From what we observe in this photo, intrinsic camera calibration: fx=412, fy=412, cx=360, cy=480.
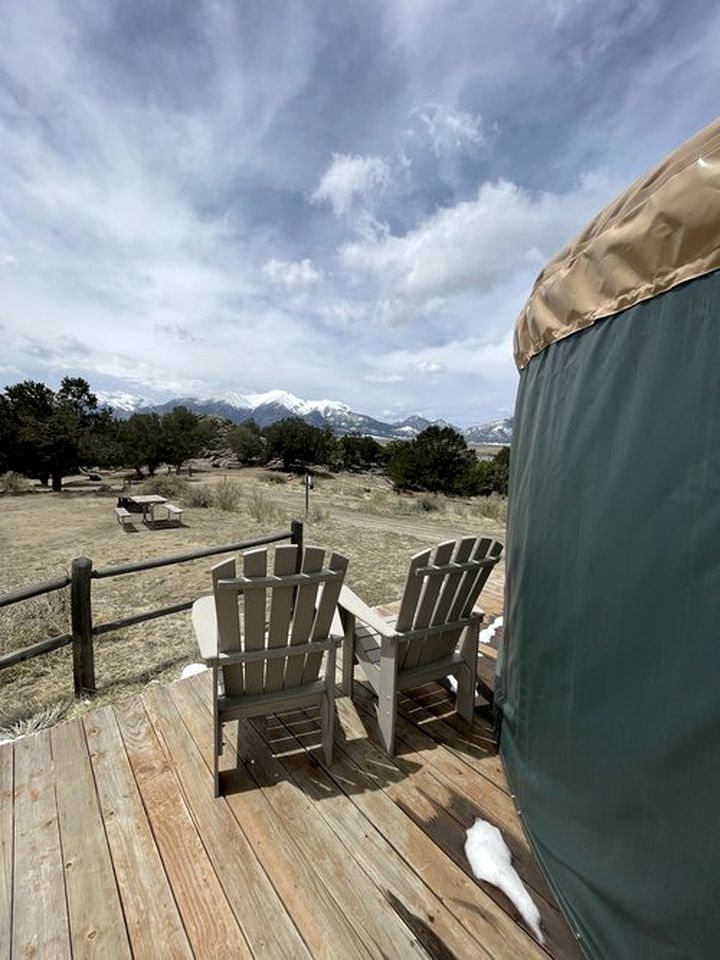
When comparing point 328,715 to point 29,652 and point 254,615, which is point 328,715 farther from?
point 29,652

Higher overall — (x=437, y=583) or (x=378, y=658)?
(x=437, y=583)

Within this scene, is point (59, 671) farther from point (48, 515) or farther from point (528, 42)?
point (48, 515)

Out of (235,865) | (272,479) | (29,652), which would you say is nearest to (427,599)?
(235,865)

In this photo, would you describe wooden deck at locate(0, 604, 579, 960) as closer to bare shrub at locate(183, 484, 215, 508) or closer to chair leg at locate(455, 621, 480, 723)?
chair leg at locate(455, 621, 480, 723)

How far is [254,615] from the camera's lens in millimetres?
1766

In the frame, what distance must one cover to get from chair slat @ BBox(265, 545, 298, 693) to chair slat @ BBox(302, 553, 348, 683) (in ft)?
→ 0.42

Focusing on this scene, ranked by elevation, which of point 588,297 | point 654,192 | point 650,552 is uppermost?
point 654,192

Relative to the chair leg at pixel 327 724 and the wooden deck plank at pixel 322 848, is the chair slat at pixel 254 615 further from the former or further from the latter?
the wooden deck plank at pixel 322 848

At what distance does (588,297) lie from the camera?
1408 millimetres

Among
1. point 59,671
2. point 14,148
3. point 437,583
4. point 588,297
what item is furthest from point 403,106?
point 59,671

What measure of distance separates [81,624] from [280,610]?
1.80m

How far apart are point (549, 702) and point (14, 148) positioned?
7.47 m

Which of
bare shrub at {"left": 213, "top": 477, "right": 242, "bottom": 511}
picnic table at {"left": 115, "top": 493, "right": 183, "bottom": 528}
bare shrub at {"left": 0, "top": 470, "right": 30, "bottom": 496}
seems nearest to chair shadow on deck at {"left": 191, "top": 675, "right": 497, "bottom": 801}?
picnic table at {"left": 115, "top": 493, "right": 183, "bottom": 528}

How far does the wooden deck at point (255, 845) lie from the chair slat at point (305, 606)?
60cm
